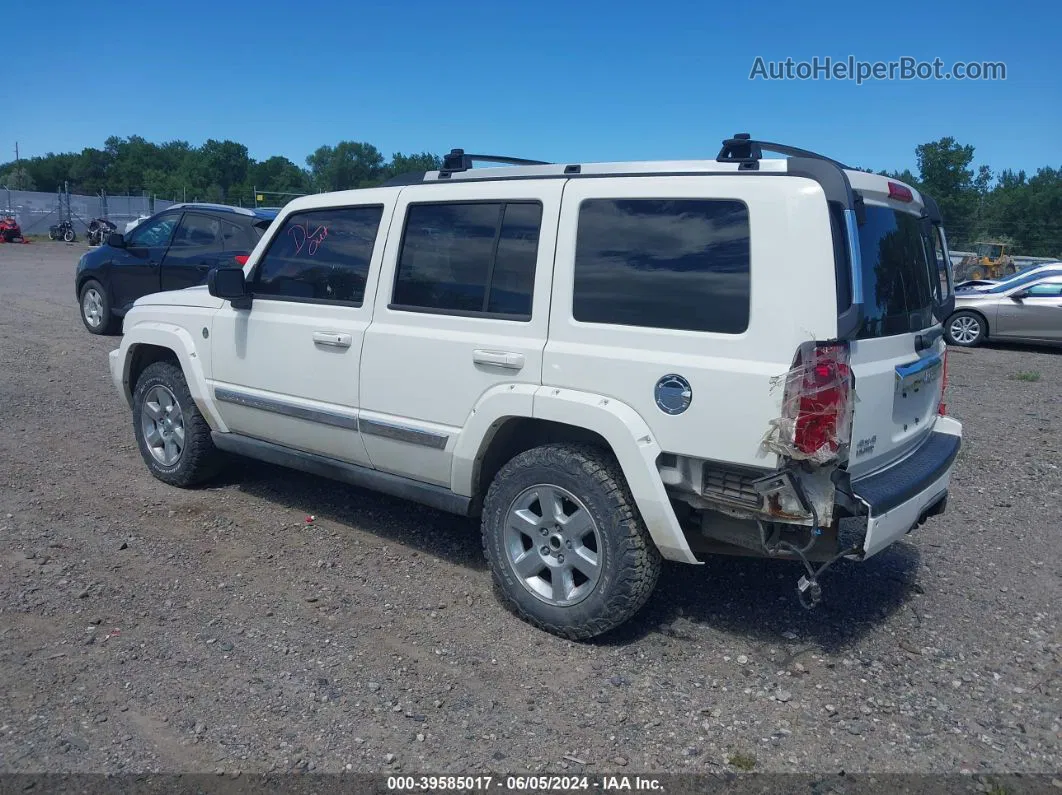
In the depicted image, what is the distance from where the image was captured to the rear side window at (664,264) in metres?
3.58

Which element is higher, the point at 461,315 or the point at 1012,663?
the point at 461,315

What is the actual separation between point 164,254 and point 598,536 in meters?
9.45

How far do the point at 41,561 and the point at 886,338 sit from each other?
437cm

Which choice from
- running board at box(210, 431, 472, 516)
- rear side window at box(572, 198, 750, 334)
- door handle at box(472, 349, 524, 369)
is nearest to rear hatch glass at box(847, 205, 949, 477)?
rear side window at box(572, 198, 750, 334)

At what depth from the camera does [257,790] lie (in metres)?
2.96

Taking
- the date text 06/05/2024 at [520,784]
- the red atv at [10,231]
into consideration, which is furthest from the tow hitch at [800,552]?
the red atv at [10,231]

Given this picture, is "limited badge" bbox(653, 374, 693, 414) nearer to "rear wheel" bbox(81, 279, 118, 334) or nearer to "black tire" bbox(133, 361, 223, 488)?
"black tire" bbox(133, 361, 223, 488)

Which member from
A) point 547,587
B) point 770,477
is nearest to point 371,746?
point 547,587

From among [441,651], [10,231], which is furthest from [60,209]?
[441,651]

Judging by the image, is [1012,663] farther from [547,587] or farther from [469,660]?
[469,660]

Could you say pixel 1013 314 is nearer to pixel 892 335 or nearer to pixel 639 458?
pixel 892 335

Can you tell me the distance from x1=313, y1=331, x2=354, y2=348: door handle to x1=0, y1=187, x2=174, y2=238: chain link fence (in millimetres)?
40223

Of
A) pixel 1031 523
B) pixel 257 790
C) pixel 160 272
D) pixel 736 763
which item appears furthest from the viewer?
pixel 160 272

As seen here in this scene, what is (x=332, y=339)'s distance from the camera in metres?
4.83
